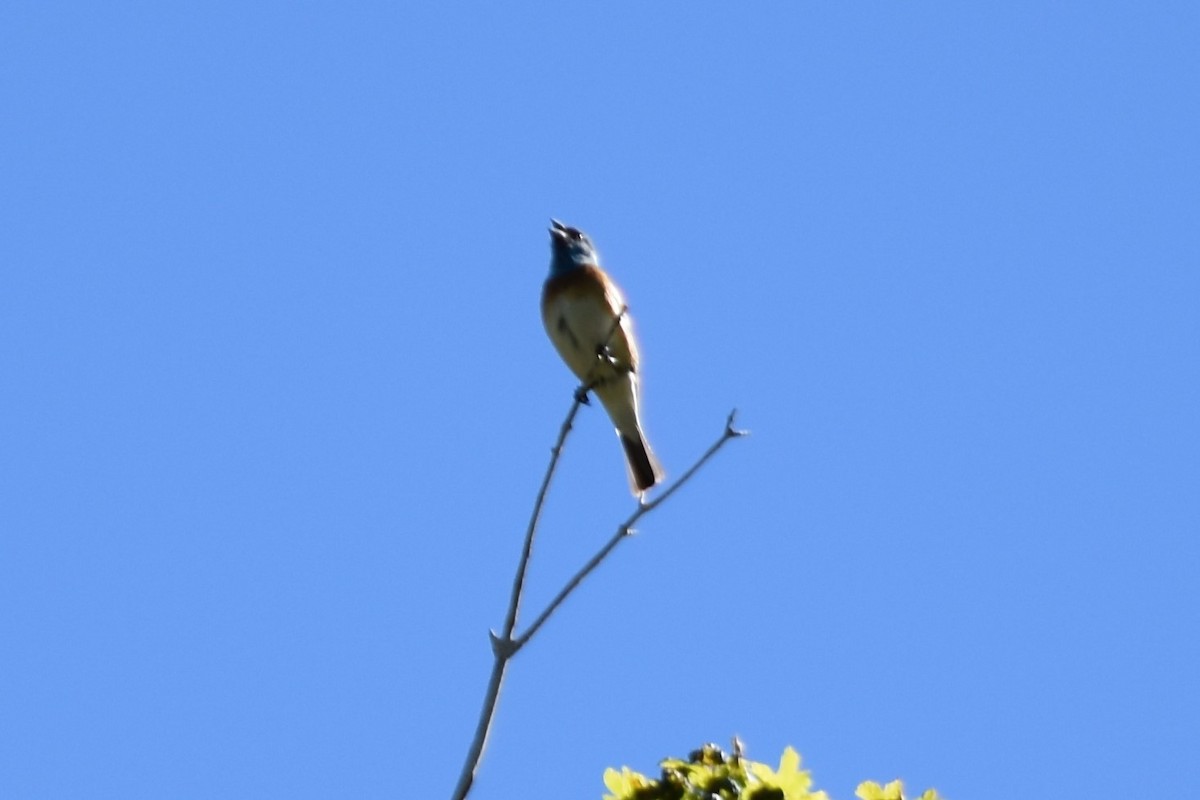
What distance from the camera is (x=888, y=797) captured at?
14.4ft

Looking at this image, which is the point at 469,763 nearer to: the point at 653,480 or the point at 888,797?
the point at 888,797

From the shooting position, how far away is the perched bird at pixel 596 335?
9.65 m

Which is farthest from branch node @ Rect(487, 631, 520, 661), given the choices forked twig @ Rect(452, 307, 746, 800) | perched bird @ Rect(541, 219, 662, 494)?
perched bird @ Rect(541, 219, 662, 494)

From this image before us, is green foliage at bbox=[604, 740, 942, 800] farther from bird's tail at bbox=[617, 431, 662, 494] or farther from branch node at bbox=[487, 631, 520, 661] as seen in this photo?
bird's tail at bbox=[617, 431, 662, 494]

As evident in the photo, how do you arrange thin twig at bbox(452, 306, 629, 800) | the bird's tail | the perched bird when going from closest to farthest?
thin twig at bbox(452, 306, 629, 800) → the perched bird → the bird's tail

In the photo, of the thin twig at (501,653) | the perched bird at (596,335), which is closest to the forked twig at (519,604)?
the thin twig at (501,653)

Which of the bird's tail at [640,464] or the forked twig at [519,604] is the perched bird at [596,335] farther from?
the forked twig at [519,604]

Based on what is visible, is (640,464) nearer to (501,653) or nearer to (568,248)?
(568,248)

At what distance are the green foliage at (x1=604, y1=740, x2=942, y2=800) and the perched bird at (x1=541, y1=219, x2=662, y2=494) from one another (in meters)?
5.19

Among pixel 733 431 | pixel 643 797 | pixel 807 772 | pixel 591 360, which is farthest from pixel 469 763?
pixel 591 360

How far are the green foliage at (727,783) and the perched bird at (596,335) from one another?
5185mm

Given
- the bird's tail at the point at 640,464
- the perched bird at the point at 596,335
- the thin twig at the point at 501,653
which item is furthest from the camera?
the bird's tail at the point at 640,464

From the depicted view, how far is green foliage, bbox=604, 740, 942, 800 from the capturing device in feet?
14.1

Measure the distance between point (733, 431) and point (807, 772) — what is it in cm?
108
